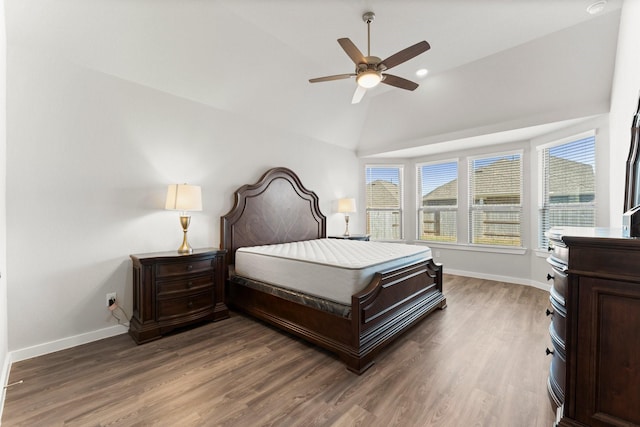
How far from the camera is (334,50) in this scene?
10.7 ft

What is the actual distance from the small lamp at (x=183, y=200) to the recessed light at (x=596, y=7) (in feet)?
14.0

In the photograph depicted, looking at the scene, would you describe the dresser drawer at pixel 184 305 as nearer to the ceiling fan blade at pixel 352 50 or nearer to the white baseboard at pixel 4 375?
the white baseboard at pixel 4 375

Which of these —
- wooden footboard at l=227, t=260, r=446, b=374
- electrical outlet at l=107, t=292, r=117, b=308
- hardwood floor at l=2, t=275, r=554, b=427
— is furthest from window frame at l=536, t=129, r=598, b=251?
electrical outlet at l=107, t=292, r=117, b=308

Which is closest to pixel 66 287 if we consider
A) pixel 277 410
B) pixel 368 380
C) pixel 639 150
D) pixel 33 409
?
pixel 33 409

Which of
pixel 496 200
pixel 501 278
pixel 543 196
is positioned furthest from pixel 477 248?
pixel 543 196

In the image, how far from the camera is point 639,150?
88.8 inches

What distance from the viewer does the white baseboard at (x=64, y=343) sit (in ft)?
7.13

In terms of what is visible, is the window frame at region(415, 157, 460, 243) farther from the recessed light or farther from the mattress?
the recessed light

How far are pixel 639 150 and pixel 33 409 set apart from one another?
4.79 meters

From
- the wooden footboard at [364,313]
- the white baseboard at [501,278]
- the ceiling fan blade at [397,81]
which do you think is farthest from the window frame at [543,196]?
the ceiling fan blade at [397,81]

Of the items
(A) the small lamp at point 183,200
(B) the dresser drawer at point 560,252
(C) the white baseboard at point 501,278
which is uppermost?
(A) the small lamp at point 183,200

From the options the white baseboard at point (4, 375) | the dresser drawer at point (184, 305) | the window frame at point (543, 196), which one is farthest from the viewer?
the window frame at point (543, 196)

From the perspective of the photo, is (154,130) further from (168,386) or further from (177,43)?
(168,386)

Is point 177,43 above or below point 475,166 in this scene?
above
